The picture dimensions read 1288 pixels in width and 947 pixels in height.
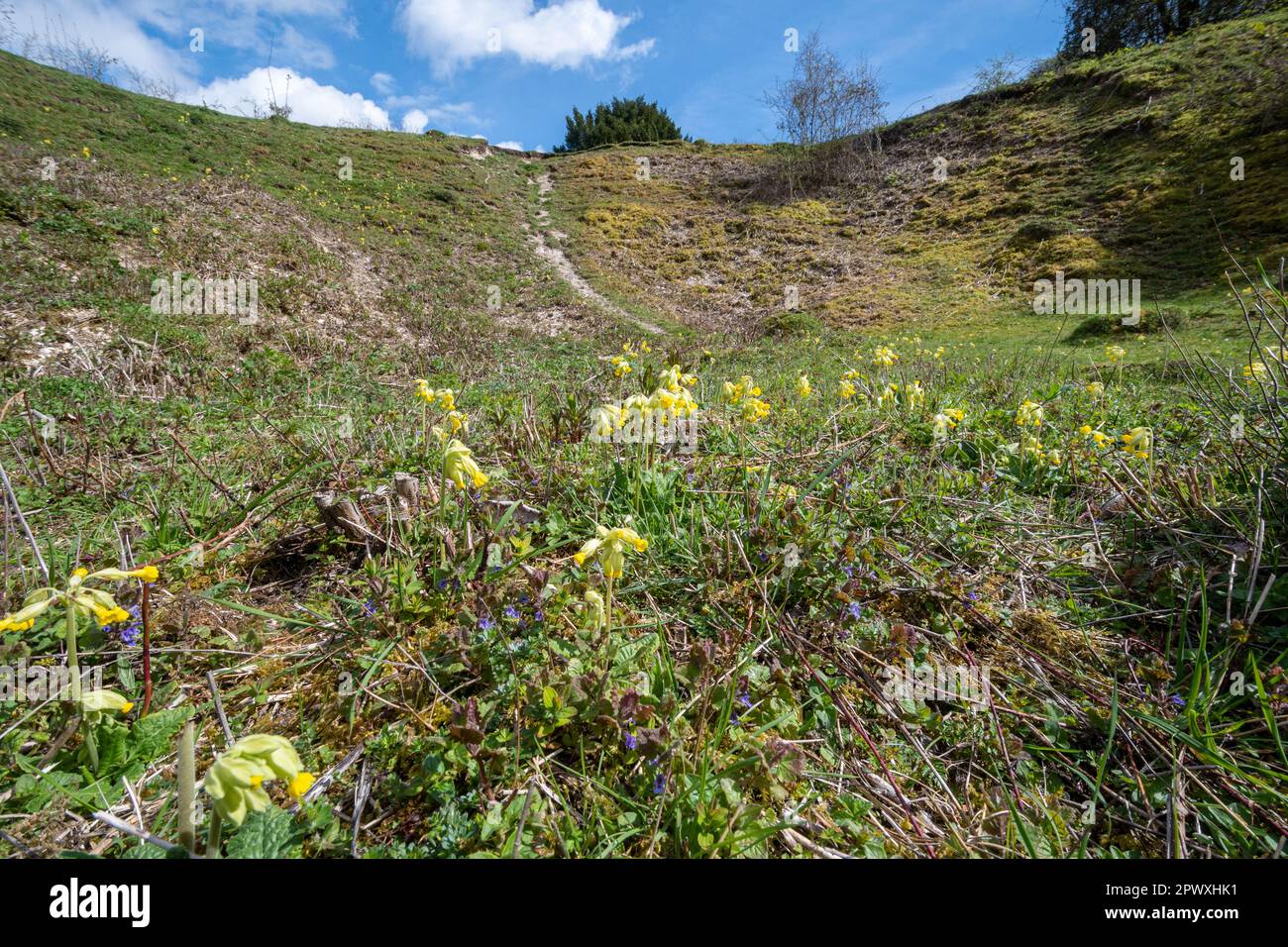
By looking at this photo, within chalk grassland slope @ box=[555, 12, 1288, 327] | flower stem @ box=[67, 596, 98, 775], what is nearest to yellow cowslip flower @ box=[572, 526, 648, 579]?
flower stem @ box=[67, 596, 98, 775]

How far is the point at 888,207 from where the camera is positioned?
25.3 meters

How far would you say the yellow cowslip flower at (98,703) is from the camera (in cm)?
119

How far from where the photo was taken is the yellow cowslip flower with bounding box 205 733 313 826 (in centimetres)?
86

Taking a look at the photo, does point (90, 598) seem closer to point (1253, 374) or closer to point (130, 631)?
point (130, 631)

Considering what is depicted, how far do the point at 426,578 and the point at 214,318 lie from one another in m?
9.23

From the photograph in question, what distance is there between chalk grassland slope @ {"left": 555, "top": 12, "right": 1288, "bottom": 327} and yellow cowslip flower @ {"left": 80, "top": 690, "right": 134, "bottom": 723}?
56.6 feet

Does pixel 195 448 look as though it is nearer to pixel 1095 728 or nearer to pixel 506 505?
pixel 506 505

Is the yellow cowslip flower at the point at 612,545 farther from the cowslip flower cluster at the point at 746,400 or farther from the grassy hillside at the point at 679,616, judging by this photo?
the cowslip flower cluster at the point at 746,400

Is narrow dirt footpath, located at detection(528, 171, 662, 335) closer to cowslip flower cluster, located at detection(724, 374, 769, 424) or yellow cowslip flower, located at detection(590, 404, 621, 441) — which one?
cowslip flower cluster, located at detection(724, 374, 769, 424)

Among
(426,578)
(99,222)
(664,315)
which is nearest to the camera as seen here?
(426,578)

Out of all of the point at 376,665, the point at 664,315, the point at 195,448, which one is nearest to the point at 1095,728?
the point at 376,665

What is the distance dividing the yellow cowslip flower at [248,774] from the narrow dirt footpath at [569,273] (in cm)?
1512

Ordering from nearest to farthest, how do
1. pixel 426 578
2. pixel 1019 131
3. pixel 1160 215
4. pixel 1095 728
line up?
1. pixel 1095 728
2. pixel 426 578
3. pixel 1160 215
4. pixel 1019 131

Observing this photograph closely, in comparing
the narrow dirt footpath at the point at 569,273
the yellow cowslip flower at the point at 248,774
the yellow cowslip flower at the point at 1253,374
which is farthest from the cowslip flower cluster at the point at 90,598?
the narrow dirt footpath at the point at 569,273
